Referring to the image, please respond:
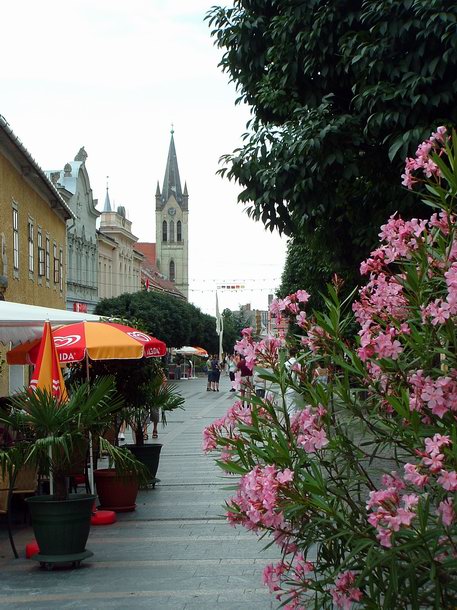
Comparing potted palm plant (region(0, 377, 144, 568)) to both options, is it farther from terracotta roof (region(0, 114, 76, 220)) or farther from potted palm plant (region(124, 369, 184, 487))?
terracotta roof (region(0, 114, 76, 220))

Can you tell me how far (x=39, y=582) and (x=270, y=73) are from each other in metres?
6.07

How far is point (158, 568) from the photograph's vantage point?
337 inches

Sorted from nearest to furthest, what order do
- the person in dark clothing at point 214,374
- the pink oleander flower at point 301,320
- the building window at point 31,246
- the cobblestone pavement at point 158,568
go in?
the pink oleander flower at point 301,320, the cobblestone pavement at point 158,568, the building window at point 31,246, the person in dark clothing at point 214,374

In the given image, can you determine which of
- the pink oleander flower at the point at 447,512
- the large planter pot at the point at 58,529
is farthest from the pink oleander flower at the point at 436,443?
the large planter pot at the point at 58,529

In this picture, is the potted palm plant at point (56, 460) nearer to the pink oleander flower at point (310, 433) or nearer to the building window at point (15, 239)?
the pink oleander flower at point (310, 433)

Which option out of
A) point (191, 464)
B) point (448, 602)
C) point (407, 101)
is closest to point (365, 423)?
point (448, 602)

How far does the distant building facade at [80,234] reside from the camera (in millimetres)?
56844

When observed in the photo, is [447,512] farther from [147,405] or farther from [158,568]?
[147,405]

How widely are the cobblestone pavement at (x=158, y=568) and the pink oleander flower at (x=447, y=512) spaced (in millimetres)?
2398

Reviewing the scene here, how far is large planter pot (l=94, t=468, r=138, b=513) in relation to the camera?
38.4 ft

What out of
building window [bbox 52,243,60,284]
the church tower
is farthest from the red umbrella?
the church tower

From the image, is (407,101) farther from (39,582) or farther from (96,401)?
(39,582)

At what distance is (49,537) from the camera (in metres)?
8.46

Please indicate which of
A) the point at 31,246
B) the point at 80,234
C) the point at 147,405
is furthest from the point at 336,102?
the point at 80,234
